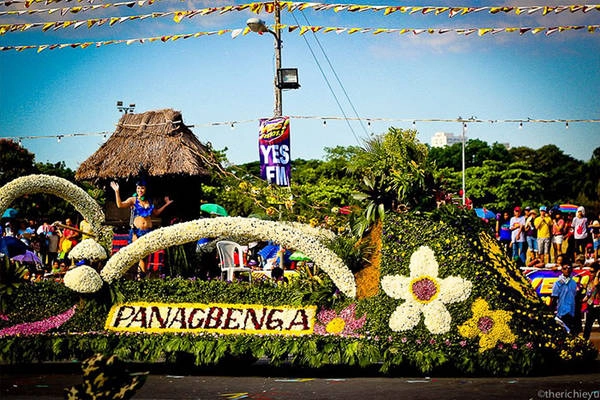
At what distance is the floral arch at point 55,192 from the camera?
505 inches

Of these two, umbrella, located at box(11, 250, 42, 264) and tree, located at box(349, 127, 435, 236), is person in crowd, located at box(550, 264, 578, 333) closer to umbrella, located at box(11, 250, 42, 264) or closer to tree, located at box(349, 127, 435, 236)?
tree, located at box(349, 127, 435, 236)

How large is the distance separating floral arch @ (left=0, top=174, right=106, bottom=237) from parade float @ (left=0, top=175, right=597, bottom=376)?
168 centimetres

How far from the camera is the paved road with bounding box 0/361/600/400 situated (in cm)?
953

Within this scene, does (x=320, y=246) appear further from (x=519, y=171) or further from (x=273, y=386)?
(x=519, y=171)

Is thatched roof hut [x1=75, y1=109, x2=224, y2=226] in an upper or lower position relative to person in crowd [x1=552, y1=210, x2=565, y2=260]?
upper

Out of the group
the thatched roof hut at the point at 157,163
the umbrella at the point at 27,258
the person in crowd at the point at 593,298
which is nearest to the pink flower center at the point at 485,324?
the person in crowd at the point at 593,298

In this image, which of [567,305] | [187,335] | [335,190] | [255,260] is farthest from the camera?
[335,190]

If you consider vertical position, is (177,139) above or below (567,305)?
above

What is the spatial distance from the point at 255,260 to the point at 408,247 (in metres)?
10.8

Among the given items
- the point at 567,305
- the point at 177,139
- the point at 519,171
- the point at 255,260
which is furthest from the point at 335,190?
the point at 567,305

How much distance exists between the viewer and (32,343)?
11500mm

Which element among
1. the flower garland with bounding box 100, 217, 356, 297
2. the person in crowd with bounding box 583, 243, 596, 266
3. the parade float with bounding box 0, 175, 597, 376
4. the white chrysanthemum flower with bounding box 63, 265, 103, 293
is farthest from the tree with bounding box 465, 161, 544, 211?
the white chrysanthemum flower with bounding box 63, 265, 103, 293

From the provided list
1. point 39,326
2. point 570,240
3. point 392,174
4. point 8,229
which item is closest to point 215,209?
point 8,229

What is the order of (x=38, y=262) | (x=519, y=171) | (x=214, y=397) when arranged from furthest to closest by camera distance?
(x=519, y=171) < (x=38, y=262) < (x=214, y=397)
